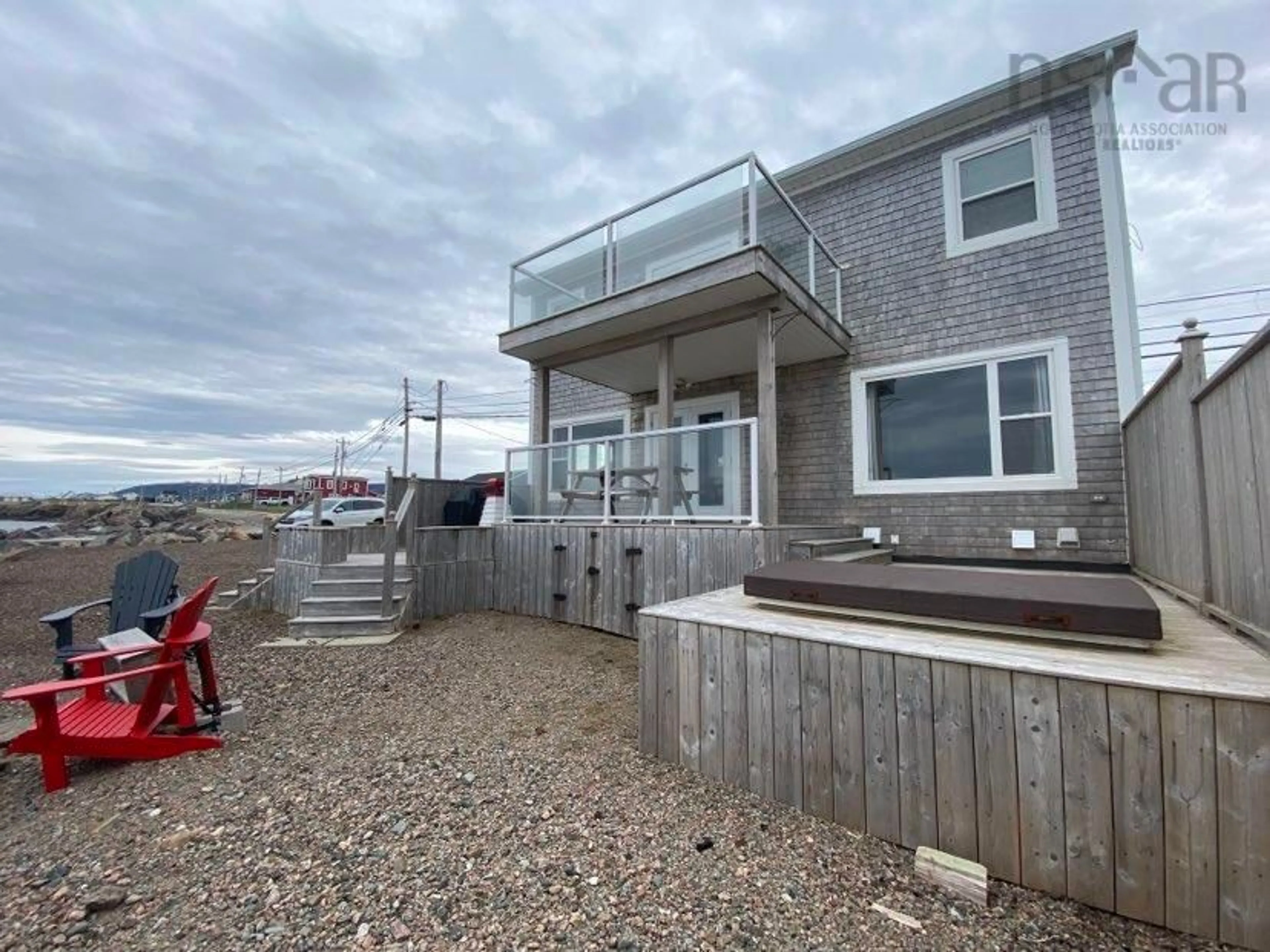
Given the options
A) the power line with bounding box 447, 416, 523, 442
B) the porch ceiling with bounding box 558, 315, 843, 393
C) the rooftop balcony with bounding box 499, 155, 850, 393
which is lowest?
the porch ceiling with bounding box 558, 315, 843, 393

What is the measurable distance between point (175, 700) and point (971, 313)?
856 centimetres

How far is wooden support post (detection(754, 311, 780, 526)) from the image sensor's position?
524cm

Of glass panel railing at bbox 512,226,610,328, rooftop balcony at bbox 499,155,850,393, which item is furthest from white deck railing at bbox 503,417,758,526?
glass panel railing at bbox 512,226,610,328

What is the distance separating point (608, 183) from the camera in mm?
9852

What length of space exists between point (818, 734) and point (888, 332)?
602 cm

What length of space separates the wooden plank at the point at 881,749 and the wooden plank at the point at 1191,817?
805mm

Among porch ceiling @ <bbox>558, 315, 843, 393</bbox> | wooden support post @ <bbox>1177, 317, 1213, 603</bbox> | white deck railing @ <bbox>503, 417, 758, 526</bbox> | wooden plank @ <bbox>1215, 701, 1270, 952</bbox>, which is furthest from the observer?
porch ceiling @ <bbox>558, 315, 843, 393</bbox>

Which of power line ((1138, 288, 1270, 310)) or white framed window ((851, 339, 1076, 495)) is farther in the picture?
power line ((1138, 288, 1270, 310))

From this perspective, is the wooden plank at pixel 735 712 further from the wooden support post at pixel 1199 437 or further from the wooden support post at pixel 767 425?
the wooden support post at pixel 1199 437

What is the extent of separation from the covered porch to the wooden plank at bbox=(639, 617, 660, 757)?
235 centimetres

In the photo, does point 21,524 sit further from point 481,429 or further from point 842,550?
point 842,550

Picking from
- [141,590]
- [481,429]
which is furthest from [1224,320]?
[481,429]

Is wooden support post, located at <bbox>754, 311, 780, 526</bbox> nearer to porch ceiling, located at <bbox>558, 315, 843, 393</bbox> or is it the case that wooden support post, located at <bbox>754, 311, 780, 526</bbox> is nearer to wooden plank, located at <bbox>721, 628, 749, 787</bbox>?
porch ceiling, located at <bbox>558, 315, 843, 393</bbox>

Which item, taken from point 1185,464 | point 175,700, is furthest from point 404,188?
point 1185,464
